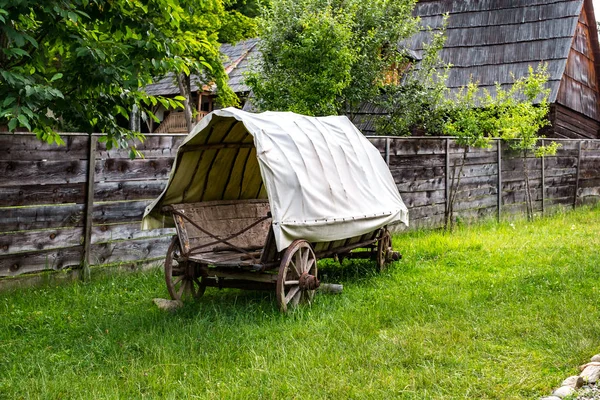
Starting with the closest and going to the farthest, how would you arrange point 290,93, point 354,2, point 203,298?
point 203,298 < point 290,93 < point 354,2

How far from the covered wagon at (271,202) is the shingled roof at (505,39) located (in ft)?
42.7

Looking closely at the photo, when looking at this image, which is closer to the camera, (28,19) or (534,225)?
(28,19)

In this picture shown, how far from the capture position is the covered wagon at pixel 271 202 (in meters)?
6.90

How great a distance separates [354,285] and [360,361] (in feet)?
9.44

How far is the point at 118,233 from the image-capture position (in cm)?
894

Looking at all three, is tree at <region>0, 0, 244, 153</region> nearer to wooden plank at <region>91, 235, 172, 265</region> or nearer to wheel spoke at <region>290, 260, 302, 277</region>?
wheel spoke at <region>290, 260, 302, 277</region>

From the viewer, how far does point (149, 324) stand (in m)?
6.59

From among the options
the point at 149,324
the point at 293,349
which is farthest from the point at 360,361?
the point at 149,324

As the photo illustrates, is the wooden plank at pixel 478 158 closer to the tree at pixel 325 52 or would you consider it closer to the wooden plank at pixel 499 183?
the wooden plank at pixel 499 183

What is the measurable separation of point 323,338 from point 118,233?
3.96 m

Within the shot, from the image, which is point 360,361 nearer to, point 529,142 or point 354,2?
point 529,142

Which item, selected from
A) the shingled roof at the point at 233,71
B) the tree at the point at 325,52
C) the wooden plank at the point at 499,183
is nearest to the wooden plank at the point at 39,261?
the tree at the point at 325,52

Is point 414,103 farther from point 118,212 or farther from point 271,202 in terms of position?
point 271,202

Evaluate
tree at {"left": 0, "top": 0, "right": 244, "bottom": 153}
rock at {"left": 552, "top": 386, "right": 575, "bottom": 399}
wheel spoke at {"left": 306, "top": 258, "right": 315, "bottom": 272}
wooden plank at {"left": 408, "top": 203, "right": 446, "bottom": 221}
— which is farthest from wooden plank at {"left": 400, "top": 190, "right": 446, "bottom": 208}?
rock at {"left": 552, "top": 386, "right": 575, "bottom": 399}
